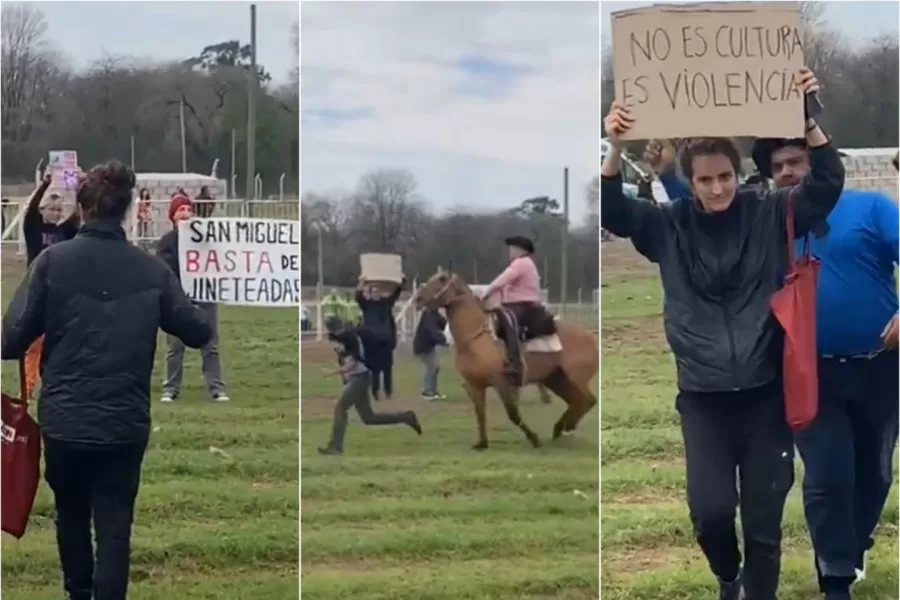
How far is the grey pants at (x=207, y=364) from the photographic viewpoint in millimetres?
4172

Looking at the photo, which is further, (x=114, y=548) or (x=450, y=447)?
(x=450, y=447)

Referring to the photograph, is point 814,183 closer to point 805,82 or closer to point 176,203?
point 805,82

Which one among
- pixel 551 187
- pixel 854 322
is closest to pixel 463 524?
pixel 551 187

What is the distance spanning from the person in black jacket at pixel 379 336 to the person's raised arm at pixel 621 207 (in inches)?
28.7

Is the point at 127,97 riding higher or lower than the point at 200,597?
higher

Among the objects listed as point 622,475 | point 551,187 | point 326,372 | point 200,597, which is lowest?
point 200,597

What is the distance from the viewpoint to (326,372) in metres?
4.28

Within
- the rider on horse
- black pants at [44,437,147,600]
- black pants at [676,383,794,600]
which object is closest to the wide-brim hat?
the rider on horse

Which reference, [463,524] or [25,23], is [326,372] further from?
[25,23]

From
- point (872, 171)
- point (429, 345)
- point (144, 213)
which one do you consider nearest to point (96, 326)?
point (144, 213)

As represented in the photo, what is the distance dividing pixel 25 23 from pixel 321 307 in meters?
1.28

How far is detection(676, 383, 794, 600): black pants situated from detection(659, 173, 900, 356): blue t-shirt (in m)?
0.32

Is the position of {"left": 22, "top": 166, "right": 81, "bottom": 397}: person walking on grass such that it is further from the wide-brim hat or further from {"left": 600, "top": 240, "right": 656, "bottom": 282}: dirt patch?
{"left": 600, "top": 240, "right": 656, "bottom": 282}: dirt patch

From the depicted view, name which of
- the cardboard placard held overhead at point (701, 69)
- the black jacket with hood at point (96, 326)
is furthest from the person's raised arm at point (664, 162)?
the black jacket with hood at point (96, 326)
